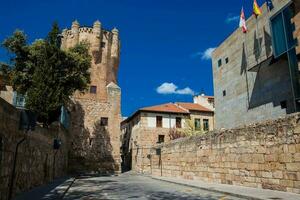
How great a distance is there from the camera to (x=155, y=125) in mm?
39281

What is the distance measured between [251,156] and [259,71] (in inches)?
431

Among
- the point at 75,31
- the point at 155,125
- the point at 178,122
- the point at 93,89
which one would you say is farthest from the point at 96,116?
the point at 75,31

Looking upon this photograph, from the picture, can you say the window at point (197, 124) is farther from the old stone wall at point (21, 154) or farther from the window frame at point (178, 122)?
the old stone wall at point (21, 154)

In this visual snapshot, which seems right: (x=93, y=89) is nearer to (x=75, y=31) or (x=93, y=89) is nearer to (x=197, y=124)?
(x=75, y=31)

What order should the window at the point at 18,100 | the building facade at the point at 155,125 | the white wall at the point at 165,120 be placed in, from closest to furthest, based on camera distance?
1. the window at the point at 18,100
2. the building facade at the point at 155,125
3. the white wall at the point at 165,120

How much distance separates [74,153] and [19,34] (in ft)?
50.6

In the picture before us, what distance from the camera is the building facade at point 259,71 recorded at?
17.7m

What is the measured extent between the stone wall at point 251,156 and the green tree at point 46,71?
10.3 metres

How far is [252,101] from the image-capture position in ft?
72.3

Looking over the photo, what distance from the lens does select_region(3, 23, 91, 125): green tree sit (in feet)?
68.9

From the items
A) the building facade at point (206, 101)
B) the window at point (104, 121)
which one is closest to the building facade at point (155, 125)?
the building facade at point (206, 101)

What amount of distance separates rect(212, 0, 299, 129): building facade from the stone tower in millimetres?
15307

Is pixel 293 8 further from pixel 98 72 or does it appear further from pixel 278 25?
pixel 98 72

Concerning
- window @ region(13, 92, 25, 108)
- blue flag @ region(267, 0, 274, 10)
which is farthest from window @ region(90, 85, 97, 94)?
blue flag @ region(267, 0, 274, 10)
